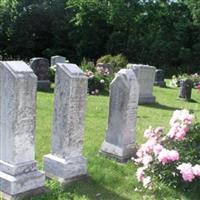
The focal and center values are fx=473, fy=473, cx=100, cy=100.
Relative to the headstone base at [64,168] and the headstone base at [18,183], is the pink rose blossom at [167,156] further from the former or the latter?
the headstone base at [18,183]

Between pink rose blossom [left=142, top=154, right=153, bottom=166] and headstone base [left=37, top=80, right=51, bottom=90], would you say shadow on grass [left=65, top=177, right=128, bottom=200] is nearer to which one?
pink rose blossom [left=142, top=154, right=153, bottom=166]

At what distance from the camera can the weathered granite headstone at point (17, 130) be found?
19.1 feet

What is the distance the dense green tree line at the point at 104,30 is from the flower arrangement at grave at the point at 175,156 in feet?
101

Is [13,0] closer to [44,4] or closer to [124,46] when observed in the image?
[44,4]

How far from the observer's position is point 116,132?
26.4 ft

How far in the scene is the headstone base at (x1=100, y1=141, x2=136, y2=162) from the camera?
26.0 feet

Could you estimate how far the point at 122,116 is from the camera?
7.91m

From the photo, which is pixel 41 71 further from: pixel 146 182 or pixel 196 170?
pixel 196 170

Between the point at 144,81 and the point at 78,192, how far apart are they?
9.79 metres

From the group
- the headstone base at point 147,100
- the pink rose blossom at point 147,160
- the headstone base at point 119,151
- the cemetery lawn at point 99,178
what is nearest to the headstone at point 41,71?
the headstone base at point 147,100

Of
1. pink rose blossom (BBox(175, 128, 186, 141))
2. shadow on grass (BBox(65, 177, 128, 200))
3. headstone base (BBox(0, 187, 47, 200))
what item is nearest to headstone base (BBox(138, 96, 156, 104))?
pink rose blossom (BBox(175, 128, 186, 141))

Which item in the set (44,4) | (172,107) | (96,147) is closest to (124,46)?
(44,4)

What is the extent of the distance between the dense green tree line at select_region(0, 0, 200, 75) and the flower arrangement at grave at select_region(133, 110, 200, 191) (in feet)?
101

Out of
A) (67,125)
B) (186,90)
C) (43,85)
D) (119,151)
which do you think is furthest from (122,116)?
(186,90)
